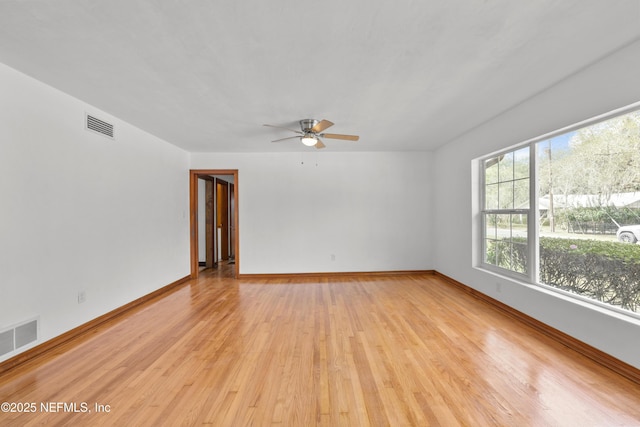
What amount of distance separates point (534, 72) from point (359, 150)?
3085 millimetres

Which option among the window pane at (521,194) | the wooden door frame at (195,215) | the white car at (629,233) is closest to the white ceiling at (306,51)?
the window pane at (521,194)

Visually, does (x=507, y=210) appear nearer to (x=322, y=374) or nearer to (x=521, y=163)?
(x=521, y=163)

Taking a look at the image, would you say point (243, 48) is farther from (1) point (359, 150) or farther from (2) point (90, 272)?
(1) point (359, 150)

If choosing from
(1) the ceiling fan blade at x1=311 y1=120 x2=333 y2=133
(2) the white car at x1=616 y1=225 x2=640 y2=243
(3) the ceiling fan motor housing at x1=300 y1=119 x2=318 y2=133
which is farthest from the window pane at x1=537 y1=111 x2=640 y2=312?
(3) the ceiling fan motor housing at x1=300 y1=119 x2=318 y2=133

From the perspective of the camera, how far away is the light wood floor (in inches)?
64.7

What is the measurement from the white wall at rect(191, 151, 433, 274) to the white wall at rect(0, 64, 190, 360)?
5.57ft

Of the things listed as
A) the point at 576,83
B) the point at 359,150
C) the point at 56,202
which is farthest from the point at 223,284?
the point at 576,83

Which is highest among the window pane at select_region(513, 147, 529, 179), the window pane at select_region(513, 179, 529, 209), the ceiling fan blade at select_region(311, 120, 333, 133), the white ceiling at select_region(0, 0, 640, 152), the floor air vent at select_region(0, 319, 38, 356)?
the white ceiling at select_region(0, 0, 640, 152)

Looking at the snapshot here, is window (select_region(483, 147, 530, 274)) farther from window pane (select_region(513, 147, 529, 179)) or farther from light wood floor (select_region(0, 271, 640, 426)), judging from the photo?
light wood floor (select_region(0, 271, 640, 426))

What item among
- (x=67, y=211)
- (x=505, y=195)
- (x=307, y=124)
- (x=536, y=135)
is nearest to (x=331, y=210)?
(x=307, y=124)

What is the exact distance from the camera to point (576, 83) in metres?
2.39

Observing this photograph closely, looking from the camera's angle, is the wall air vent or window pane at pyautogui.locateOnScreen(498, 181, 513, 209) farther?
window pane at pyautogui.locateOnScreen(498, 181, 513, 209)

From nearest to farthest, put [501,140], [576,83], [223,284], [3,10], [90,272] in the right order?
[3,10] → [576,83] → [90,272] → [501,140] → [223,284]

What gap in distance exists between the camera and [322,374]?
2051 mm
